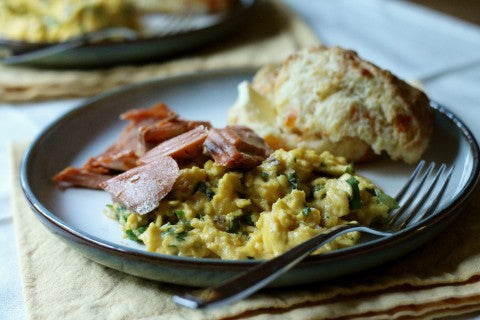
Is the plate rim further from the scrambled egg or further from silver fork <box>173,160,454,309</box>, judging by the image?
silver fork <box>173,160,454,309</box>

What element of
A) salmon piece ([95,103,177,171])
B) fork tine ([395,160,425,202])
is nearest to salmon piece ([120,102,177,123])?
salmon piece ([95,103,177,171])

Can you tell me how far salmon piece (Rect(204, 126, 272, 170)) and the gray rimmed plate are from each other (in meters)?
0.44

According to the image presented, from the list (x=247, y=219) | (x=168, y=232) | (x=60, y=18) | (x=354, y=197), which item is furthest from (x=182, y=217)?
(x=60, y=18)

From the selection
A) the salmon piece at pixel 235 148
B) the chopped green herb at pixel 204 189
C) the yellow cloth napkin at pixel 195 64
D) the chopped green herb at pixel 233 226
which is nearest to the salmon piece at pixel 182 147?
the salmon piece at pixel 235 148

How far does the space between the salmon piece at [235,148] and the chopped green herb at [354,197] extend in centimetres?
35

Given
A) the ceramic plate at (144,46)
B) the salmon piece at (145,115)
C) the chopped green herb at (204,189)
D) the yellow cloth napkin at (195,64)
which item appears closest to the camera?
the chopped green herb at (204,189)

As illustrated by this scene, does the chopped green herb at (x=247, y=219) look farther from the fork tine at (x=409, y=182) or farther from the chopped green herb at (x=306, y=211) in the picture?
the fork tine at (x=409, y=182)

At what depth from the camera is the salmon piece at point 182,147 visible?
2379mm

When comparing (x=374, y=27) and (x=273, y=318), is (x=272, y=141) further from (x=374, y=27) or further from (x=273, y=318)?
(x=374, y=27)

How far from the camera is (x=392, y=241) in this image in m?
1.92

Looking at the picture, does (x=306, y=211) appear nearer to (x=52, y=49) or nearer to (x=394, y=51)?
(x=52, y=49)

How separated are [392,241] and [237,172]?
636 millimetres

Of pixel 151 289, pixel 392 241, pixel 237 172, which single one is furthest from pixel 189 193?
pixel 392 241

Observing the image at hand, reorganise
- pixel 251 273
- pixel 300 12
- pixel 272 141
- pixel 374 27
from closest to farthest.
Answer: pixel 251 273, pixel 272 141, pixel 374 27, pixel 300 12
